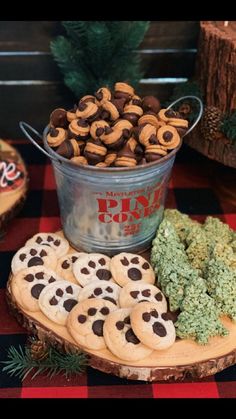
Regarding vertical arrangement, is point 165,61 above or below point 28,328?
above

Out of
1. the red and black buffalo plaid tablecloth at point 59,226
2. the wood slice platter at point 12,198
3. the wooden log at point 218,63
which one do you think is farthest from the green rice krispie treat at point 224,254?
the wood slice platter at point 12,198

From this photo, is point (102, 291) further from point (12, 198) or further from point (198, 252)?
point (12, 198)

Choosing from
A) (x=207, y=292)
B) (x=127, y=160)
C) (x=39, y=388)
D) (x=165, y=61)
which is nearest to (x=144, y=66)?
(x=165, y=61)

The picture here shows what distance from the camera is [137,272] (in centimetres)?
132

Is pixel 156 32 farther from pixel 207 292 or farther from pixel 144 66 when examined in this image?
pixel 207 292

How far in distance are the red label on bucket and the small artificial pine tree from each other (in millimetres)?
542

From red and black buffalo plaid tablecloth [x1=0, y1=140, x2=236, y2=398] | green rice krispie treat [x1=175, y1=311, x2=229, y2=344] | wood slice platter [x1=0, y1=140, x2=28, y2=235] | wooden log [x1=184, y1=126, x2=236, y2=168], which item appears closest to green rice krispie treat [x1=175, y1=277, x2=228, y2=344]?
green rice krispie treat [x1=175, y1=311, x2=229, y2=344]

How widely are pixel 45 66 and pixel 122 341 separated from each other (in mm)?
1226

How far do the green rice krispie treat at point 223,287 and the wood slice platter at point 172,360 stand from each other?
0.05 m

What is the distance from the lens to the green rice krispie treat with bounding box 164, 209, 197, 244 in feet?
4.75

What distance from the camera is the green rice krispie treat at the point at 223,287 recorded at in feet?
4.00
